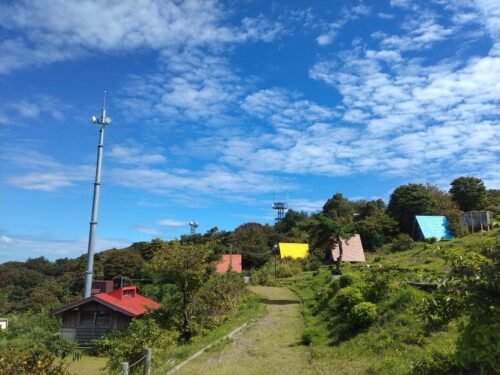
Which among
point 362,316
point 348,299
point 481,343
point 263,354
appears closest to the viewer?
point 481,343

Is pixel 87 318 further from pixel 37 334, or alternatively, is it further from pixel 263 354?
pixel 263 354

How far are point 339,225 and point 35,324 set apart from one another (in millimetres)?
20496

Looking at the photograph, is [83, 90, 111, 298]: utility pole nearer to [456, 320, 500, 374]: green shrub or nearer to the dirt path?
the dirt path

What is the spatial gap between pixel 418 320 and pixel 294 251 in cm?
4001

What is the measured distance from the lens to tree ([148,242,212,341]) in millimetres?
17641

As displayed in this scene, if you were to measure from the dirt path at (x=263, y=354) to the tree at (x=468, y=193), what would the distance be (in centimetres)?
4169

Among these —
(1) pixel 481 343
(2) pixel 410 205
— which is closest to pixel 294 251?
(2) pixel 410 205

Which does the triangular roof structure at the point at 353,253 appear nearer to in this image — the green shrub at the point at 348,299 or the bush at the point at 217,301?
the bush at the point at 217,301

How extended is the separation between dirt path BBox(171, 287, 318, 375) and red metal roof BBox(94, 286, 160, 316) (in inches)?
292

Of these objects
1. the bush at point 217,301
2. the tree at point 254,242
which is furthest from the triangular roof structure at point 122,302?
the tree at point 254,242

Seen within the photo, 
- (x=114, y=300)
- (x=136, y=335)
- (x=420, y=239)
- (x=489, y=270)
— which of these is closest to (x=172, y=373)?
(x=136, y=335)

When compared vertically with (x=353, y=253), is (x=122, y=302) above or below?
below

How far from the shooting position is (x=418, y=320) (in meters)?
10.3

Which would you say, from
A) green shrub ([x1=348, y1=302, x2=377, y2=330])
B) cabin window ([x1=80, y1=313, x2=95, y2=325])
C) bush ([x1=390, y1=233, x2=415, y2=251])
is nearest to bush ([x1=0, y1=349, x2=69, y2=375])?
green shrub ([x1=348, y1=302, x2=377, y2=330])
